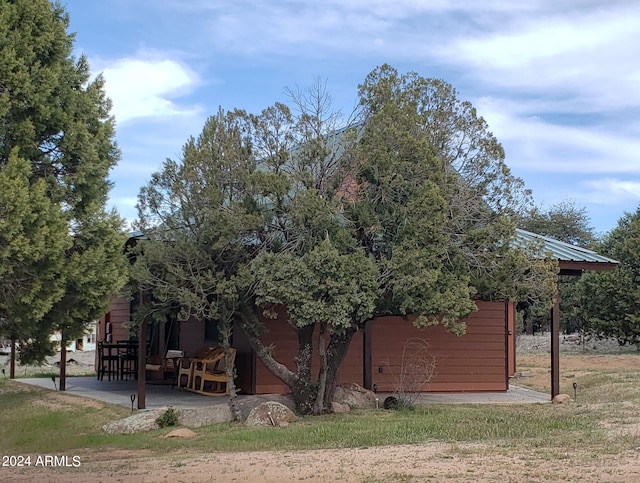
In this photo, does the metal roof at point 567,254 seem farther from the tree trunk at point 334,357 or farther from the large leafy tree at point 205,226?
the large leafy tree at point 205,226

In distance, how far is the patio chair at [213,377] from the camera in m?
13.6

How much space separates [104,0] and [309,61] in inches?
144

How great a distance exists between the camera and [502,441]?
27.7 feet

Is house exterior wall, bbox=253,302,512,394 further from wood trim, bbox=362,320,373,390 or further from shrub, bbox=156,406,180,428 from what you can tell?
shrub, bbox=156,406,180,428

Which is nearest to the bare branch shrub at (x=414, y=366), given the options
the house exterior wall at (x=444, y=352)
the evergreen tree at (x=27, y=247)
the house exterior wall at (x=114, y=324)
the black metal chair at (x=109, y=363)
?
the house exterior wall at (x=444, y=352)

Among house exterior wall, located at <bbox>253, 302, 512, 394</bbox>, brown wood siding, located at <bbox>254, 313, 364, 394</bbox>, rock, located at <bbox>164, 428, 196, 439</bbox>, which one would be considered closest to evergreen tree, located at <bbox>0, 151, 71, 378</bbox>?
rock, located at <bbox>164, 428, 196, 439</bbox>

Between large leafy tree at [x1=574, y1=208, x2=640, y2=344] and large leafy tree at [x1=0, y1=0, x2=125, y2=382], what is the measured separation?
874 inches

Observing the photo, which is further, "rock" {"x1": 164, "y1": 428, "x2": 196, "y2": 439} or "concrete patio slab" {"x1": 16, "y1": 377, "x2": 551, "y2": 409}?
"concrete patio slab" {"x1": 16, "y1": 377, "x2": 551, "y2": 409}

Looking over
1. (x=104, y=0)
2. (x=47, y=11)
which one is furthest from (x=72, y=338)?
(x=104, y=0)

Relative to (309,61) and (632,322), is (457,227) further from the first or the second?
(632,322)

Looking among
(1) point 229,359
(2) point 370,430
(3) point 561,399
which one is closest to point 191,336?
(1) point 229,359

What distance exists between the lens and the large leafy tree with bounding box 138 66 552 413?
9.93 m

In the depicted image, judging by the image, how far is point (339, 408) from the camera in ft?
37.6

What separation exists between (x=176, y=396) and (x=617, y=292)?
18.7 m
